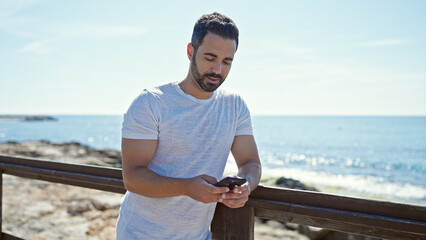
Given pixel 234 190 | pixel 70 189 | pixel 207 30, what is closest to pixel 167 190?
pixel 234 190

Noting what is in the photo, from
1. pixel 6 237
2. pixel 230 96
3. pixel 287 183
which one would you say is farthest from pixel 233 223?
pixel 287 183

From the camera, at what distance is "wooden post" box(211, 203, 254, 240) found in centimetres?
207

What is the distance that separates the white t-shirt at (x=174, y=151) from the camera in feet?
6.30

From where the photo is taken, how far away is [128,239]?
1.97 metres

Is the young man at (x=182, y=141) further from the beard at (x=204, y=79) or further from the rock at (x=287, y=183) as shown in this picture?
the rock at (x=287, y=183)

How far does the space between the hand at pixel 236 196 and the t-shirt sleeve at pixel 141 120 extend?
1.54 feet

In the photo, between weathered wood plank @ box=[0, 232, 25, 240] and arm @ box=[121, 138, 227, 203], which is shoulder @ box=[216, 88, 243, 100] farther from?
weathered wood plank @ box=[0, 232, 25, 240]

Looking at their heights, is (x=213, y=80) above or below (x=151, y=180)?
above

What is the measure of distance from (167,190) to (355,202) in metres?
0.88

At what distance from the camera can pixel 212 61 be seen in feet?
6.50

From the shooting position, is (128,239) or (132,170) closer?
(132,170)

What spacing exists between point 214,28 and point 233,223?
1082 millimetres

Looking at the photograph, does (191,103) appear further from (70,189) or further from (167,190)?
(70,189)

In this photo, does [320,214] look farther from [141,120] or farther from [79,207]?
[79,207]
